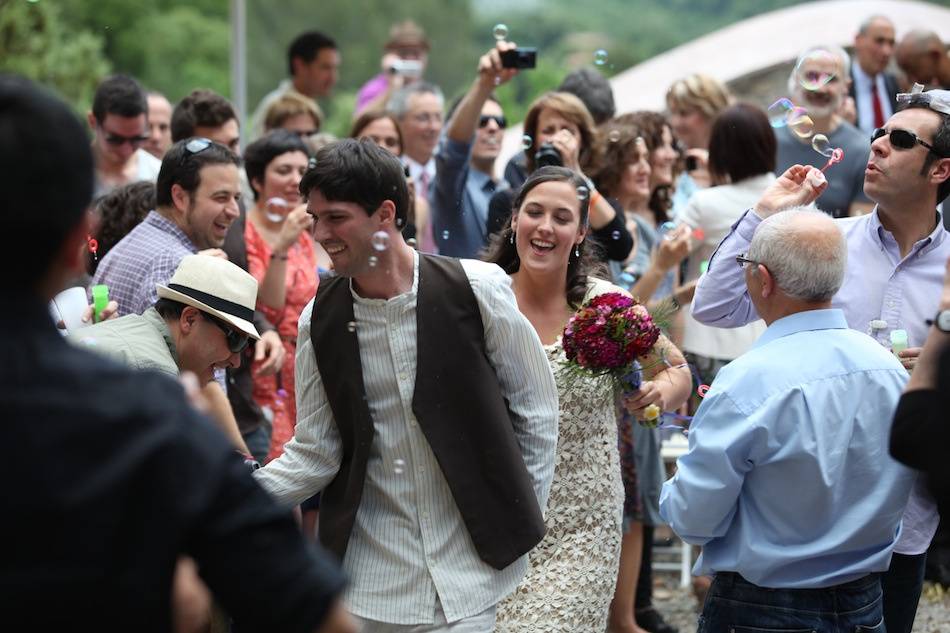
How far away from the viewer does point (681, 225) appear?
271 inches

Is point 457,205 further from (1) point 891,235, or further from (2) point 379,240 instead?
(2) point 379,240

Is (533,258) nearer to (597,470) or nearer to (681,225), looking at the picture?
(597,470)

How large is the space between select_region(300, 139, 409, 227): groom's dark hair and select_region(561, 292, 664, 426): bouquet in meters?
0.93

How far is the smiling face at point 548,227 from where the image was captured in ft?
17.2

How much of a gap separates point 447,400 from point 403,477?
273 mm

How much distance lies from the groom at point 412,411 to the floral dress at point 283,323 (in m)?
2.28

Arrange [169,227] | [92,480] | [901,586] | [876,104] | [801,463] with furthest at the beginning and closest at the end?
[876,104] < [169,227] < [901,586] < [801,463] < [92,480]

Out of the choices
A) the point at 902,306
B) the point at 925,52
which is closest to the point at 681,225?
the point at 902,306

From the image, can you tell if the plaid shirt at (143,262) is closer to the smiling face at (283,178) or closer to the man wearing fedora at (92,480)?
the smiling face at (283,178)

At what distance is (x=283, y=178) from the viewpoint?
22.7ft

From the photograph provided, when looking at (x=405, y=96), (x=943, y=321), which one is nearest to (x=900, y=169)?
(x=943, y=321)

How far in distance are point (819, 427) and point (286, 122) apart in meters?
5.62

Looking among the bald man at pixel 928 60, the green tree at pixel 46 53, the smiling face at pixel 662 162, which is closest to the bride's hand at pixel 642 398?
the smiling face at pixel 662 162

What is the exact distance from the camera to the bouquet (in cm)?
464
